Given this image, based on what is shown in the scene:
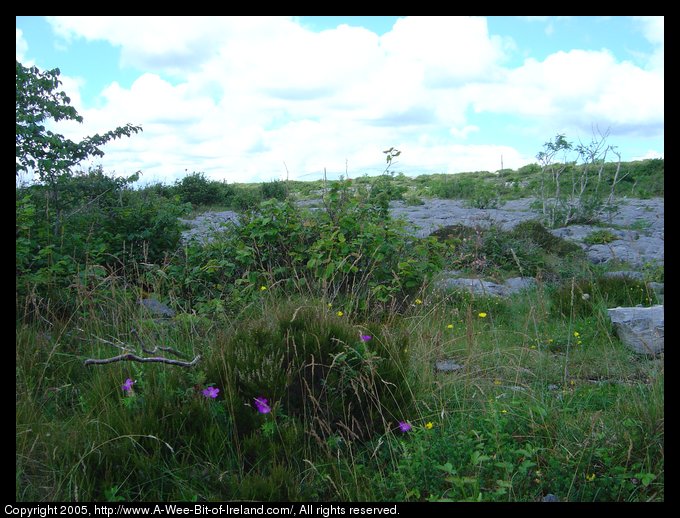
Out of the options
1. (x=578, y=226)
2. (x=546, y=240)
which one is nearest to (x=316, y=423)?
(x=546, y=240)

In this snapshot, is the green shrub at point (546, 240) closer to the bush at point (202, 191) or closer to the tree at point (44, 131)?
the tree at point (44, 131)

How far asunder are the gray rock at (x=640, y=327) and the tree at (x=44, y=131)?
20.6 ft

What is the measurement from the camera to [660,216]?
621 inches

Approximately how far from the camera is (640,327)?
5328 mm

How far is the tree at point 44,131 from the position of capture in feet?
21.6

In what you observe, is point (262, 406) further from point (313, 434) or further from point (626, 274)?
point (626, 274)

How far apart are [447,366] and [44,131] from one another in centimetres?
524

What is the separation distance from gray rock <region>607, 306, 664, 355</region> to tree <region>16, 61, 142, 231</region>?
626 cm

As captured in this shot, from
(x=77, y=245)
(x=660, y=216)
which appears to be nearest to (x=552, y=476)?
(x=77, y=245)

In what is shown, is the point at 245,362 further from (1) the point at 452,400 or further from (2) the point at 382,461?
(1) the point at 452,400

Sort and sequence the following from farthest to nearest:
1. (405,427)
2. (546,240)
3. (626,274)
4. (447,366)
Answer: (546,240) → (626,274) → (447,366) → (405,427)

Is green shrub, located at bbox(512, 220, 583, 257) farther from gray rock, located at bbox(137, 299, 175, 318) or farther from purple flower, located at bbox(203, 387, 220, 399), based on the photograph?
purple flower, located at bbox(203, 387, 220, 399)

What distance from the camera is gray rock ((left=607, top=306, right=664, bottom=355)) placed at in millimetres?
5133
